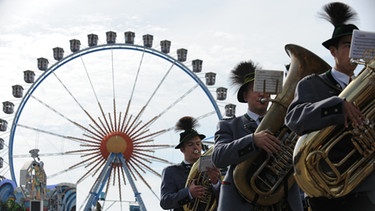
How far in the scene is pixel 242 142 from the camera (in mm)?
5633

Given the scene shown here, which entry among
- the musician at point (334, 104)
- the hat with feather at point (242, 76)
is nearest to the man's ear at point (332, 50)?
the musician at point (334, 104)

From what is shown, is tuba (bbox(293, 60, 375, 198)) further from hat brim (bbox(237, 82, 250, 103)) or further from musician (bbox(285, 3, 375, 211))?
hat brim (bbox(237, 82, 250, 103))

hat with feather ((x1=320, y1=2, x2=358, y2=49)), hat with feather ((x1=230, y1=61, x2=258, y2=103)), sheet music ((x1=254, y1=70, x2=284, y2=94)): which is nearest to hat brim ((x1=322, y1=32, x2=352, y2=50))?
hat with feather ((x1=320, y1=2, x2=358, y2=49))

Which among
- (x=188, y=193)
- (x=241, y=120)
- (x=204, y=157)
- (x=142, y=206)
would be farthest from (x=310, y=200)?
(x=142, y=206)

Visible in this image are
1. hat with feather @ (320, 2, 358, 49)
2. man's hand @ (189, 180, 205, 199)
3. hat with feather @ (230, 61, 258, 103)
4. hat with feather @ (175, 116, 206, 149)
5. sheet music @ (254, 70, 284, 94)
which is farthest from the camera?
hat with feather @ (175, 116, 206, 149)

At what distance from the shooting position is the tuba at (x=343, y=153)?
4185 mm

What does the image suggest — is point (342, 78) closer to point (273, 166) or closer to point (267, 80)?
point (267, 80)

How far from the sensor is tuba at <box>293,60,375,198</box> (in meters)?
4.19

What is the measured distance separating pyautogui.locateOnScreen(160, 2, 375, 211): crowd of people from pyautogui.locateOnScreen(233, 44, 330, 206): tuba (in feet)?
0.19

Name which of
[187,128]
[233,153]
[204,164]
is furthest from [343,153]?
[187,128]

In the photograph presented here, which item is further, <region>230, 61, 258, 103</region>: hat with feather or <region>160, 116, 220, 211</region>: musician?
<region>160, 116, 220, 211</region>: musician

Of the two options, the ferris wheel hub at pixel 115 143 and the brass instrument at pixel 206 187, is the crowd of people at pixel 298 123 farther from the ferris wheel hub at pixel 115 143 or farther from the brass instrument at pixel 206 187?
the ferris wheel hub at pixel 115 143

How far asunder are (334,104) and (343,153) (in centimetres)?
32

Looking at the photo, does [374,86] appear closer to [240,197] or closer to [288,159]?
[288,159]
